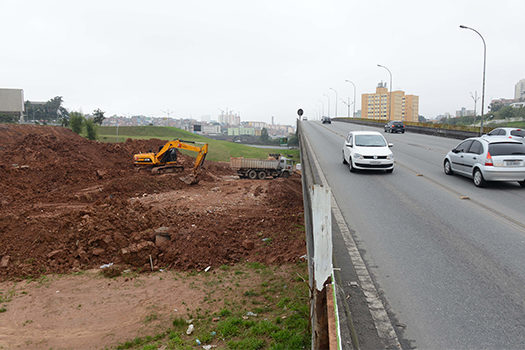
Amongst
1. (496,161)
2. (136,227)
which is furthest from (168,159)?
(496,161)

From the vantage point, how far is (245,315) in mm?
7988

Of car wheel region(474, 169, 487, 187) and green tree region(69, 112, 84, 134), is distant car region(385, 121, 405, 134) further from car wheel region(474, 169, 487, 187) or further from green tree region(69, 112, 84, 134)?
green tree region(69, 112, 84, 134)

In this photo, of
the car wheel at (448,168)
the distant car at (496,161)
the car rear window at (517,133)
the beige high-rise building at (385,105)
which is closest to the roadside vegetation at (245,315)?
the distant car at (496,161)

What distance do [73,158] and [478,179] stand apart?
87.6 ft

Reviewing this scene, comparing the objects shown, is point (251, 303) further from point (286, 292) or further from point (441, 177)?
point (441, 177)

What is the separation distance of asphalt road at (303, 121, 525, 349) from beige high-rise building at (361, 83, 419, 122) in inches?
5364

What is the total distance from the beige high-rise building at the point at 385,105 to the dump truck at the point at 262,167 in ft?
402

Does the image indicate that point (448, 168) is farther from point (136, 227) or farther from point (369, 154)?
point (136, 227)

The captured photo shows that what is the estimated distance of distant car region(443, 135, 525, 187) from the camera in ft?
43.0

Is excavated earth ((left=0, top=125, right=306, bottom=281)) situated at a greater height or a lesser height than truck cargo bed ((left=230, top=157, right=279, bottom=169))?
lesser

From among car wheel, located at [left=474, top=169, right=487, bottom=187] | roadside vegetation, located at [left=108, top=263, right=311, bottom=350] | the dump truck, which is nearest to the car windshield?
car wheel, located at [left=474, top=169, right=487, bottom=187]

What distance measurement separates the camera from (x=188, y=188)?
77.7ft

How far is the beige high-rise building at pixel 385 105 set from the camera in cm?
14162

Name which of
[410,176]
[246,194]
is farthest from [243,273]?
[246,194]
